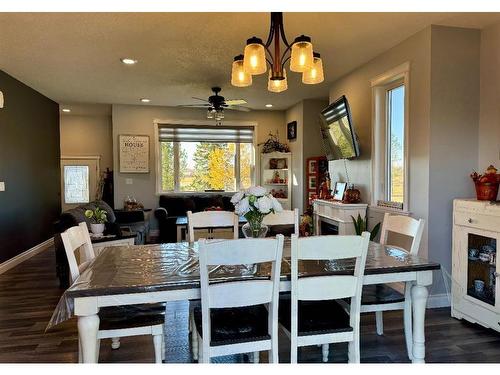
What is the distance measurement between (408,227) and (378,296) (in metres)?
0.51

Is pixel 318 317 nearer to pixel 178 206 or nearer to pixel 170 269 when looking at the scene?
pixel 170 269

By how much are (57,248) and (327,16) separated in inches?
140

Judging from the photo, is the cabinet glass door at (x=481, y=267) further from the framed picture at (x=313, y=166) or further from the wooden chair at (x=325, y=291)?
the framed picture at (x=313, y=166)

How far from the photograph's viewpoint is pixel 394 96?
13.0 feet

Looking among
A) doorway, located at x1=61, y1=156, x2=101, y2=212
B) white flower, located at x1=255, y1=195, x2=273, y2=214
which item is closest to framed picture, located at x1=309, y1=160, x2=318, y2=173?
white flower, located at x1=255, y1=195, x2=273, y2=214

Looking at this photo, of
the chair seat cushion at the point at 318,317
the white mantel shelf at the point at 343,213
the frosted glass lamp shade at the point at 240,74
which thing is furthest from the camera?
the white mantel shelf at the point at 343,213

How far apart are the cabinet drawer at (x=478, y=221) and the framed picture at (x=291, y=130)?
4160 mm

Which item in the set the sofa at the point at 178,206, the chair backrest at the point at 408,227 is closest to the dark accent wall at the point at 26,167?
the sofa at the point at 178,206

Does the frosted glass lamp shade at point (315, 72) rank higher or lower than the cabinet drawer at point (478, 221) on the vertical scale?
higher

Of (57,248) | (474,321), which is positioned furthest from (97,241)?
(474,321)

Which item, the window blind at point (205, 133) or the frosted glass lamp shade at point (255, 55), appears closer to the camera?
the frosted glass lamp shade at point (255, 55)

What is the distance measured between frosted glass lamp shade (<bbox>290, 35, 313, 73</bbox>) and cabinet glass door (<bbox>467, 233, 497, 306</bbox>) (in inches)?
76.4

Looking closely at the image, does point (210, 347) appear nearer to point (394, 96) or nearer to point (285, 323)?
point (285, 323)

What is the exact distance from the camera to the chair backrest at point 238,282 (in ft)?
5.29
